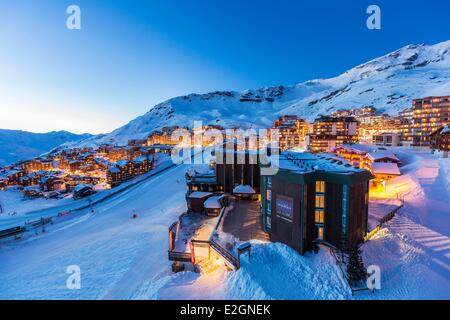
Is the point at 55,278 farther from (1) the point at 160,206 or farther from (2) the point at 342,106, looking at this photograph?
(2) the point at 342,106

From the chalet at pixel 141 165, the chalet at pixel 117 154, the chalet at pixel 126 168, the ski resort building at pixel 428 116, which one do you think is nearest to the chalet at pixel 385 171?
the ski resort building at pixel 428 116

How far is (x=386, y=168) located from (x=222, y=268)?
27761 mm

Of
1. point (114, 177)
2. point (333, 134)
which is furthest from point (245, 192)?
point (333, 134)

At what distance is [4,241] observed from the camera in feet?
87.6

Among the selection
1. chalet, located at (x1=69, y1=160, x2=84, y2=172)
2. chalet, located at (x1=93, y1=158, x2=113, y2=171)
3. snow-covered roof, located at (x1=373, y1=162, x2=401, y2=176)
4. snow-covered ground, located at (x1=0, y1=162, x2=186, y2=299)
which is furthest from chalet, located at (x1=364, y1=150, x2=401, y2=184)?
chalet, located at (x1=69, y1=160, x2=84, y2=172)

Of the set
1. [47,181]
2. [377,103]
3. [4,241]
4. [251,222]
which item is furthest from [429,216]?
[377,103]

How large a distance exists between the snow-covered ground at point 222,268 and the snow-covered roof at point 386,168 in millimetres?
1537

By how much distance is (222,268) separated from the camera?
13258 millimetres

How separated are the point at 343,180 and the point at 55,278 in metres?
21.0

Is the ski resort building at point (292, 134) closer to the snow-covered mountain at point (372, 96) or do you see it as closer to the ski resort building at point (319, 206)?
the snow-covered mountain at point (372, 96)

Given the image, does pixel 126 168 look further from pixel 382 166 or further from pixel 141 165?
pixel 382 166

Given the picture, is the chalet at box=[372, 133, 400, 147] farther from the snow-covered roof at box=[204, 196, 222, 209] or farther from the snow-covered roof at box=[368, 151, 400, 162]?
the snow-covered roof at box=[204, 196, 222, 209]

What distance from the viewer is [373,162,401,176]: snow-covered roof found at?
2926 cm
